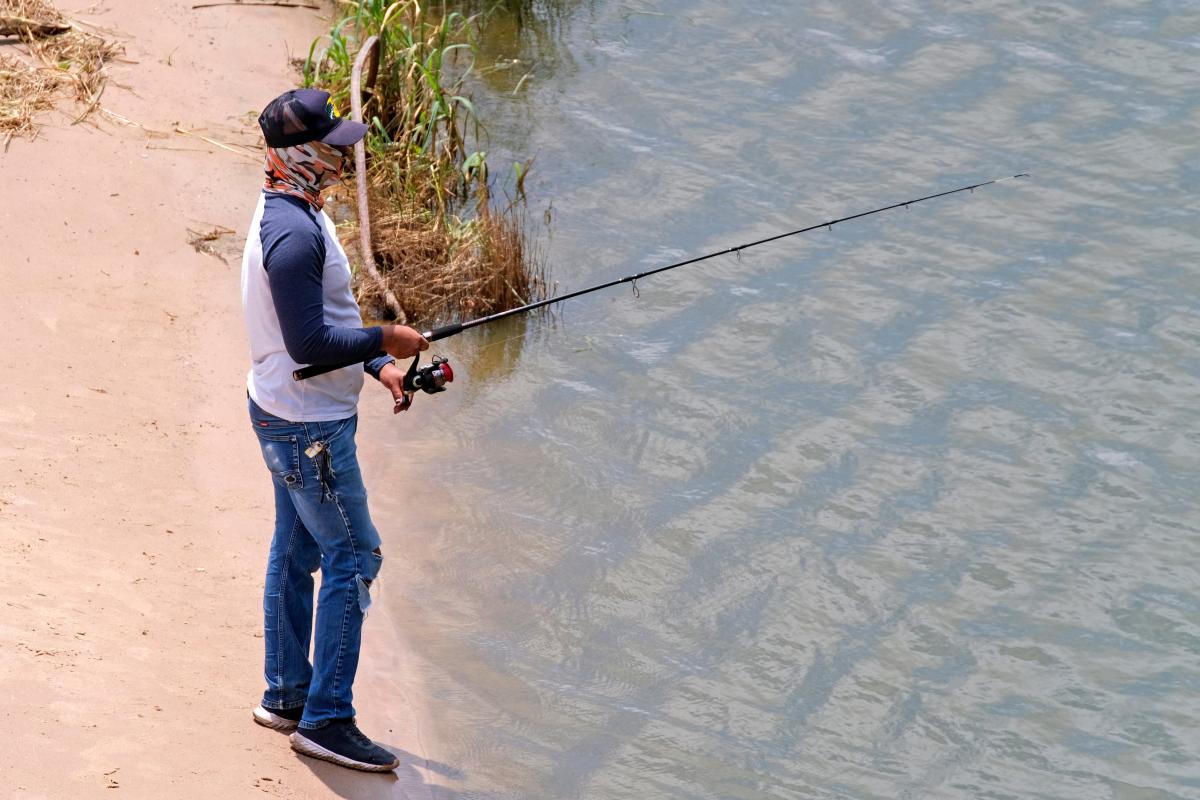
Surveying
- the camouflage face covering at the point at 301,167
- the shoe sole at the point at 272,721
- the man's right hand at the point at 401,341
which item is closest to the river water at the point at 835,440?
the shoe sole at the point at 272,721

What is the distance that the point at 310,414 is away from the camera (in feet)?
12.1

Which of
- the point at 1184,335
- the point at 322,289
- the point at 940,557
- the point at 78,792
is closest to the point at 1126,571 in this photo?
the point at 940,557

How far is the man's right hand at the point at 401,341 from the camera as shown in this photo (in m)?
3.69

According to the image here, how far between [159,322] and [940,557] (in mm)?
3525

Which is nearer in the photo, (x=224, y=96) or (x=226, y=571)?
(x=226, y=571)

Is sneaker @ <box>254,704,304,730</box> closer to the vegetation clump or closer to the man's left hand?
the man's left hand

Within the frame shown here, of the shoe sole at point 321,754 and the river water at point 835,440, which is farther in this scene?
the river water at point 835,440

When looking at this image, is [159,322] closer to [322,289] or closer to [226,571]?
[226,571]

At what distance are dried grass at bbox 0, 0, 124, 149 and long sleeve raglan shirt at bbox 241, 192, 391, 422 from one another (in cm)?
427

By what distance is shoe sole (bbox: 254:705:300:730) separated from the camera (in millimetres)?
4125

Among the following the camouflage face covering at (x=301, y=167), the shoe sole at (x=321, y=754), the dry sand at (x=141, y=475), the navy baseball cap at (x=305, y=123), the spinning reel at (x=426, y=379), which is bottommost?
the shoe sole at (x=321, y=754)

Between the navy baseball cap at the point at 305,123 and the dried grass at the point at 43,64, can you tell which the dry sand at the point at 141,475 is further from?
the navy baseball cap at the point at 305,123

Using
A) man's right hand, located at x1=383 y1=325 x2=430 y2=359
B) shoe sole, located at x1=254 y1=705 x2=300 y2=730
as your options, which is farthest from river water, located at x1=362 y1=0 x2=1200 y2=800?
man's right hand, located at x1=383 y1=325 x2=430 y2=359

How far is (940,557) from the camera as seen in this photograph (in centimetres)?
555
